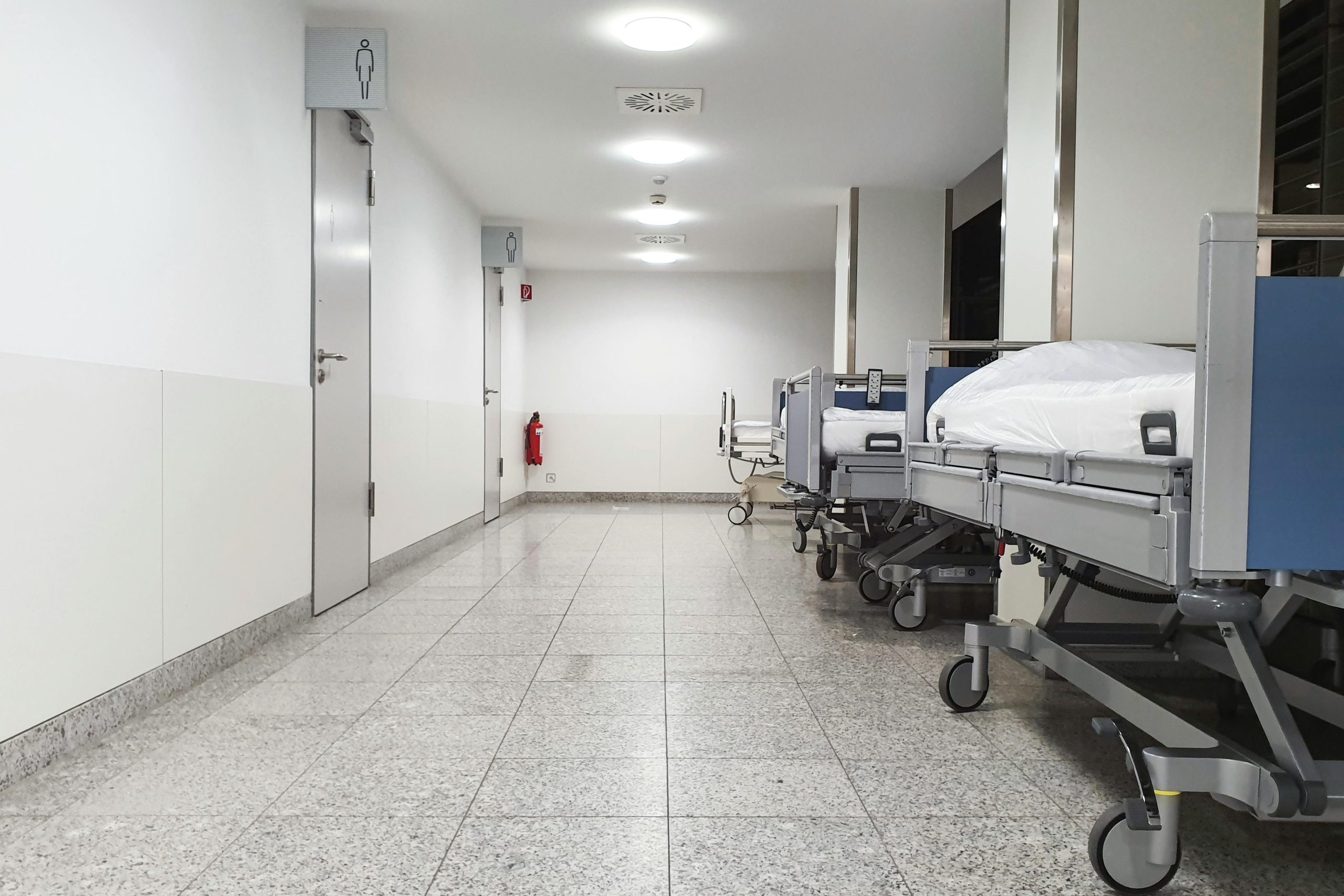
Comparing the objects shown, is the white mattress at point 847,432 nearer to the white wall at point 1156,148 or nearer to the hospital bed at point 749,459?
the white wall at point 1156,148

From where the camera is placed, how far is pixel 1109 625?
8.54 ft

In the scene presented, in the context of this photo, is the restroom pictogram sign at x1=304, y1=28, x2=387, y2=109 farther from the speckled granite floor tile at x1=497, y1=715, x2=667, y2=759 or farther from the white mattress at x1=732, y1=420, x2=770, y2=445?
the white mattress at x1=732, y1=420, x2=770, y2=445

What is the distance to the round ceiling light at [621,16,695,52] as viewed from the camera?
4.12 meters

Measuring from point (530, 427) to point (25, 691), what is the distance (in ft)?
27.3

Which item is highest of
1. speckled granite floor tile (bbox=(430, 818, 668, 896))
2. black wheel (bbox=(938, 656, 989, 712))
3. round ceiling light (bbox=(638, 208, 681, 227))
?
round ceiling light (bbox=(638, 208, 681, 227))

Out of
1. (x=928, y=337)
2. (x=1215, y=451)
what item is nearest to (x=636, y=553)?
(x=928, y=337)

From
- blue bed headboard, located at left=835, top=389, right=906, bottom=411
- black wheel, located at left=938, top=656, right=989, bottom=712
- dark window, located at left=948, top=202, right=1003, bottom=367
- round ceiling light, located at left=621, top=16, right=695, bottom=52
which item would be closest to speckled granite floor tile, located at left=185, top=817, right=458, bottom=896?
black wheel, located at left=938, top=656, right=989, bottom=712

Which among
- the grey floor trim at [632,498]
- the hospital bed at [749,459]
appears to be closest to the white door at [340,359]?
the hospital bed at [749,459]

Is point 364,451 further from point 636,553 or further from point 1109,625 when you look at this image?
point 1109,625

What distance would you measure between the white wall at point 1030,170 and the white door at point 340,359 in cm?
297

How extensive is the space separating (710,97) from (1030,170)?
2.10m

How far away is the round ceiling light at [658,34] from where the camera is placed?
4.12 meters

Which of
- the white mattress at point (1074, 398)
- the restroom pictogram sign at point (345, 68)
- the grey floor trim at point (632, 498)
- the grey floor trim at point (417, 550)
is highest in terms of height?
the restroom pictogram sign at point (345, 68)

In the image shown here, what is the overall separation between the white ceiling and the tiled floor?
2.72 m
